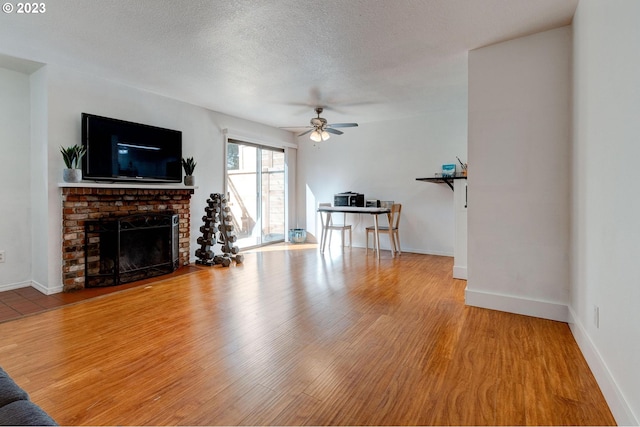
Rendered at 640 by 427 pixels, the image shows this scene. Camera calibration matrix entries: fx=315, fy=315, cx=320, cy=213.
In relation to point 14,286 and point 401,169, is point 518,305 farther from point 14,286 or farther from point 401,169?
point 14,286

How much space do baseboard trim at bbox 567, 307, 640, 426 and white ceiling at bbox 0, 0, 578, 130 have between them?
2.34 meters

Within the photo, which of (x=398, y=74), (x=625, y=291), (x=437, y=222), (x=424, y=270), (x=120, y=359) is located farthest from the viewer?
(x=437, y=222)

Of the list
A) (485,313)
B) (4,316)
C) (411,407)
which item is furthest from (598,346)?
(4,316)

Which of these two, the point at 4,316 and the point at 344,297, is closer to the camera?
the point at 4,316

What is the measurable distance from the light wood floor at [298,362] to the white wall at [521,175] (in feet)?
0.96

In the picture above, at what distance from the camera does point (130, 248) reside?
12.8 feet

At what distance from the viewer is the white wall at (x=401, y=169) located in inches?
213

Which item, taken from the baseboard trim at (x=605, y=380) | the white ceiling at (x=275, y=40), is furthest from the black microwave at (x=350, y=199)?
the baseboard trim at (x=605, y=380)

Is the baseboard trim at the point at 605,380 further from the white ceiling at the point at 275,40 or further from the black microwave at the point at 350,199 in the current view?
the black microwave at the point at 350,199

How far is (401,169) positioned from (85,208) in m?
4.82

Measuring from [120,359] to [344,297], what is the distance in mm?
1950

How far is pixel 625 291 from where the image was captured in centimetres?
143

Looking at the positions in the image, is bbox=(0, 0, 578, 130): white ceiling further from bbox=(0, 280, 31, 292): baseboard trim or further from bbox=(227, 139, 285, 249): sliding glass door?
bbox=(0, 280, 31, 292): baseboard trim

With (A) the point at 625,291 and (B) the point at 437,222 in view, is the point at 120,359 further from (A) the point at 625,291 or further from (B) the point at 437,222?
(B) the point at 437,222
